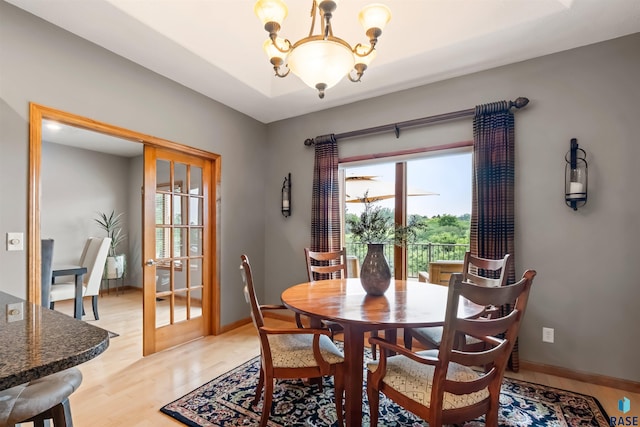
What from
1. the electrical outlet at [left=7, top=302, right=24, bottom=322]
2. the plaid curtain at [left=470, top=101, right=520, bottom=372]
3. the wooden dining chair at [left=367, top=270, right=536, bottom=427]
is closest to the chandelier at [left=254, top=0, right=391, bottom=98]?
the wooden dining chair at [left=367, top=270, right=536, bottom=427]

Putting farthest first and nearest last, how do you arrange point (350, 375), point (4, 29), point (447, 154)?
point (447, 154) < point (4, 29) < point (350, 375)

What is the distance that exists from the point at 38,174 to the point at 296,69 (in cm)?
194

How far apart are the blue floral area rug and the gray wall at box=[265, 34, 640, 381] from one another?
0.49 m

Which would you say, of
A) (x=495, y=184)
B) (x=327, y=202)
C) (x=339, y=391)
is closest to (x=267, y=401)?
(x=339, y=391)

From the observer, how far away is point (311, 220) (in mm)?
3789

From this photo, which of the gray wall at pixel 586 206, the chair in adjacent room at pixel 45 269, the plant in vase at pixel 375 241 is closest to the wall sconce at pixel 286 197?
the plant in vase at pixel 375 241

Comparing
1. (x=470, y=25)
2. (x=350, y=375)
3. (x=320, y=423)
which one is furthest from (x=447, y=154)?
(x=320, y=423)

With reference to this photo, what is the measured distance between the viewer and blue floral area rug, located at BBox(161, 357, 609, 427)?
1.91m

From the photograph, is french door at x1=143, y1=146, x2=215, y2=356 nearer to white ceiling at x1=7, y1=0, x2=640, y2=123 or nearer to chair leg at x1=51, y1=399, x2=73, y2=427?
white ceiling at x1=7, y1=0, x2=640, y2=123

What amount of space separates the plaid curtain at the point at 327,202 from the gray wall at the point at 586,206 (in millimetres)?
1344

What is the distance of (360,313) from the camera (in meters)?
1.67

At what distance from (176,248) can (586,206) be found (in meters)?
3.70

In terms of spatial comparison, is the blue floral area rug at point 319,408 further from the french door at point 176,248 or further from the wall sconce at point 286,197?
the wall sconce at point 286,197

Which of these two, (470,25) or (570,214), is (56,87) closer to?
(470,25)
